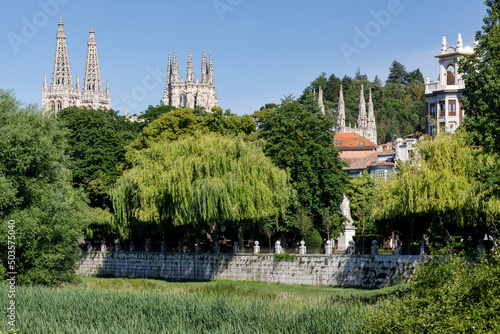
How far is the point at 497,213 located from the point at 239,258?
1716cm

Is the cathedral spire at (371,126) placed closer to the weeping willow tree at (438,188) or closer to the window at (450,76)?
the window at (450,76)

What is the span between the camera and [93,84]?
546 feet

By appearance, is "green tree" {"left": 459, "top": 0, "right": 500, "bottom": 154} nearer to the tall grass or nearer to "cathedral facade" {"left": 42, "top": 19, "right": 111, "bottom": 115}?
the tall grass

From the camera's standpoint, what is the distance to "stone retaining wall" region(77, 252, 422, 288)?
124 ft

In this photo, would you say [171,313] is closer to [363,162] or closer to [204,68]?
[363,162]

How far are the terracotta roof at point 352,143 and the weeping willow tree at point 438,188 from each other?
63.5 m

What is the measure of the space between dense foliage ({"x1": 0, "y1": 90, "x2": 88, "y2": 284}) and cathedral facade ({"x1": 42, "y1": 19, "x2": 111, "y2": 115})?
417ft

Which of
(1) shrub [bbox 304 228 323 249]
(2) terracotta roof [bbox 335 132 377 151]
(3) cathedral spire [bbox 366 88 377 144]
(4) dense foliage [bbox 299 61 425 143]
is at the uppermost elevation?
(4) dense foliage [bbox 299 61 425 143]

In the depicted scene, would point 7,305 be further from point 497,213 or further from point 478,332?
point 497,213

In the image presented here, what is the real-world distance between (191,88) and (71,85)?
1122 inches

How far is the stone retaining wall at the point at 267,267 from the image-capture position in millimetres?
37906

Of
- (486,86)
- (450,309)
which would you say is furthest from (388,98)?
(450,309)

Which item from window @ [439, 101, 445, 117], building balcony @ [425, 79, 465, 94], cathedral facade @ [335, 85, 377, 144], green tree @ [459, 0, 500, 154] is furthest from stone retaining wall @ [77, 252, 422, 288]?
cathedral facade @ [335, 85, 377, 144]

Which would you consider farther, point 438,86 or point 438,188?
point 438,86
